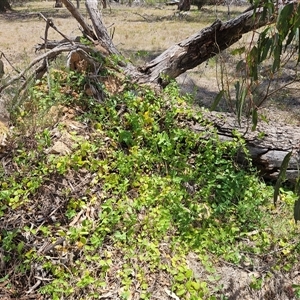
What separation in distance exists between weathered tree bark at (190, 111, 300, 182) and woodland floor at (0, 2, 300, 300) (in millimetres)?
696

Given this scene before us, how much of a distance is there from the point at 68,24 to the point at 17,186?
1025 centimetres

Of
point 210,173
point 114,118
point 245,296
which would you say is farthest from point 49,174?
point 245,296

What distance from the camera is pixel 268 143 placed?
312 centimetres

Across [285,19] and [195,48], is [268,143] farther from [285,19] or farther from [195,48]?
[285,19]

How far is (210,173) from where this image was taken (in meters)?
3.03

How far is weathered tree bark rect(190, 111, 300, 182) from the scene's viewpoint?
308cm

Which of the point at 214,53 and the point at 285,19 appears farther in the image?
the point at 214,53

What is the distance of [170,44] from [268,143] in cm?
613

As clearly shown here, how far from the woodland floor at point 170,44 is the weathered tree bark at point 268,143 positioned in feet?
2.29

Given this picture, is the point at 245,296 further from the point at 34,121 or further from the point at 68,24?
the point at 68,24

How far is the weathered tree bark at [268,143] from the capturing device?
10.1ft

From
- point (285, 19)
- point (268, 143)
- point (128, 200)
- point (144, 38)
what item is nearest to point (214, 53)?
point (268, 143)

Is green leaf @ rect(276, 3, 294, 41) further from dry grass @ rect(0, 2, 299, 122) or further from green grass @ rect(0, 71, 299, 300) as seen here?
dry grass @ rect(0, 2, 299, 122)

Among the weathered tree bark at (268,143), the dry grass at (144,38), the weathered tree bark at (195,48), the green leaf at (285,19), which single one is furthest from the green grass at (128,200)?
the green leaf at (285,19)
